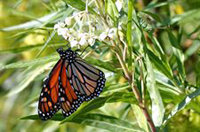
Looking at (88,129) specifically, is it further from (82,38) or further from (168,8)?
(82,38)

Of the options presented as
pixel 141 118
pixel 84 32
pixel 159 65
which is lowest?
pixel 141 118

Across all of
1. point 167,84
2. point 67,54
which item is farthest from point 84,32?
point 167,84

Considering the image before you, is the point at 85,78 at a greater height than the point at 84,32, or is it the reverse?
the point at 84,32

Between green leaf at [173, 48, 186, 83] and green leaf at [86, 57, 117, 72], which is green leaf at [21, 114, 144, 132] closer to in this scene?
green leaf at [86, 57, 117, 72]

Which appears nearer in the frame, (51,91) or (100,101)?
(100,101)

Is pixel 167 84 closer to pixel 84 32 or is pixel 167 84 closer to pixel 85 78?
pixel 85 78

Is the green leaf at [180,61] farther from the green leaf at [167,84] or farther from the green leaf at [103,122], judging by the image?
the green leaf at [103,122]

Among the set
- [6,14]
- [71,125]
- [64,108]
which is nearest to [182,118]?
[64,108]
